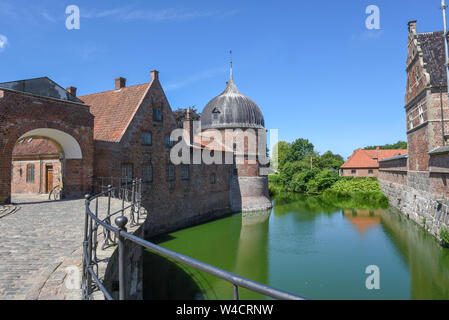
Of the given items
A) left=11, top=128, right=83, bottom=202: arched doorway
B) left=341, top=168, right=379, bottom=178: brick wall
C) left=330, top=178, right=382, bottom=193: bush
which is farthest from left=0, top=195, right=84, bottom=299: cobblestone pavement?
left=341, top=168, right=379, bottom=178: brick wall

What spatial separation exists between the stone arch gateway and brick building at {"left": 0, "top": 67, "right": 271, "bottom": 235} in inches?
1.3

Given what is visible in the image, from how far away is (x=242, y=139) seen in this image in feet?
104

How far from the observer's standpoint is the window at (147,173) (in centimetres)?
1809

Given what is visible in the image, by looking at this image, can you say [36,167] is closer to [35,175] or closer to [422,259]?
[35,175]

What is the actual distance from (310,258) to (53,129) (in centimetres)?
1407

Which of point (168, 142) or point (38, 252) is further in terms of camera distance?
point (168, 142)

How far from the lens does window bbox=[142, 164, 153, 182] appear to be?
18.1m

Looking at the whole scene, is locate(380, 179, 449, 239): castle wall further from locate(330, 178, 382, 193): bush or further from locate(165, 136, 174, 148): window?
locate(165, 136, 174, 148): window

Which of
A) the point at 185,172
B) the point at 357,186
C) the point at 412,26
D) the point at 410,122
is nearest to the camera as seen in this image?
the point at 185,172

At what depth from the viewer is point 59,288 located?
3.82 m

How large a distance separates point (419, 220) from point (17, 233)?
22608 mm

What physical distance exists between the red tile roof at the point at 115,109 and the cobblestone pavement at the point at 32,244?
803 centimetres

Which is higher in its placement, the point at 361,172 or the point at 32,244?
the point at 361,172

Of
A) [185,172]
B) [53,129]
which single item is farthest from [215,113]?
[53,129]
